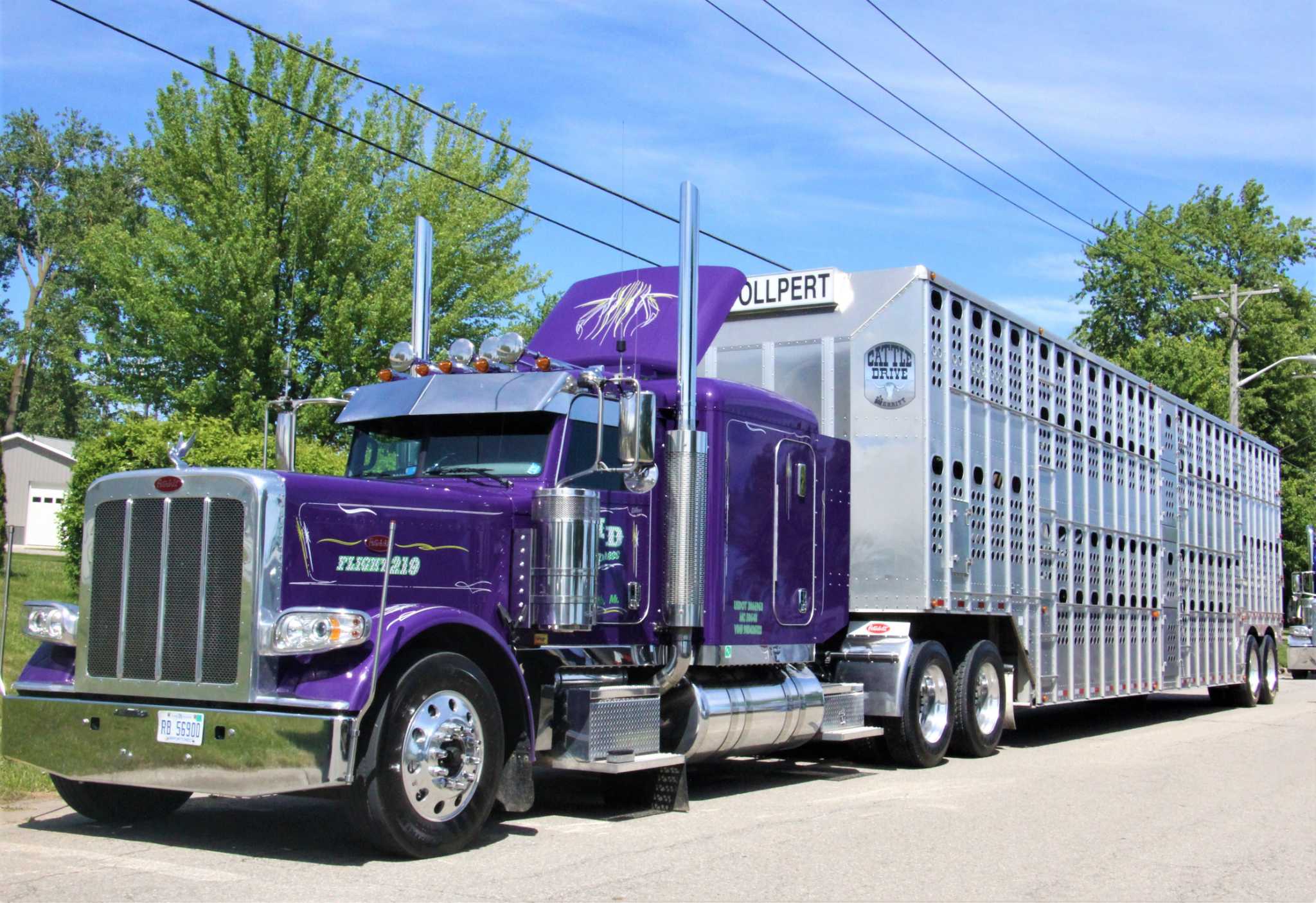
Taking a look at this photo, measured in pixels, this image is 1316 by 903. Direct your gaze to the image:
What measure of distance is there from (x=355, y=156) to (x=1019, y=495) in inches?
607

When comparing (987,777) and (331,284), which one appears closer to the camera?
(987,777)

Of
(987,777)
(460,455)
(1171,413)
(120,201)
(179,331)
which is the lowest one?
(987,777)

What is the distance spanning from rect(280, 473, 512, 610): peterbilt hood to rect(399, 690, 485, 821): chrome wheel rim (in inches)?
26.8

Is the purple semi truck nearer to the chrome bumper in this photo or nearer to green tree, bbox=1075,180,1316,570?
the chrome bumper

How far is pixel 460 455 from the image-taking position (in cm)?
855

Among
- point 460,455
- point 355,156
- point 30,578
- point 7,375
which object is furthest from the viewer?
point 7,375

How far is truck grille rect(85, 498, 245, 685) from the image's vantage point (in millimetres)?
6938

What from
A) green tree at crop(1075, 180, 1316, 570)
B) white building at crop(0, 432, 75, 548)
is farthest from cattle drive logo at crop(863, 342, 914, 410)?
white building at crop(0, 432, 75, 548)

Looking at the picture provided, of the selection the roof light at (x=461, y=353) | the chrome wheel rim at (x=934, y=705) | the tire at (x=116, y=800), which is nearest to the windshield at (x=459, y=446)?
the roof light at (x=461, y=353)

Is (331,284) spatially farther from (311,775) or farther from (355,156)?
(311,775)

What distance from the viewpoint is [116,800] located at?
7.86m

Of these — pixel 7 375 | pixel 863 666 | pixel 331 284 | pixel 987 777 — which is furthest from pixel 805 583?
pixel 7 375

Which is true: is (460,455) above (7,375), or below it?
below

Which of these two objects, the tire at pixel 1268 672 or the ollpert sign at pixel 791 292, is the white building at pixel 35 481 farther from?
the ollpert sign at pixel 791 292
